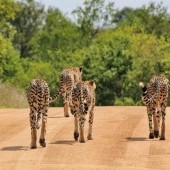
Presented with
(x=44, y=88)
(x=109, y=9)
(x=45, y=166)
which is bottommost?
(x=45, y=166)

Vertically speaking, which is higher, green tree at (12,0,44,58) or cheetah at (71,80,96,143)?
green tree at (12,0,44,58)

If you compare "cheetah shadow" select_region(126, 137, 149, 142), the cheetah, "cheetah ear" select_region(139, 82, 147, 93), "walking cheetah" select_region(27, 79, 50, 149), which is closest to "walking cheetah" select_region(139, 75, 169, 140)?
"cheetah ear" select_region(139, 82, 147, 93)

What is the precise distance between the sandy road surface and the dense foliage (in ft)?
80.1

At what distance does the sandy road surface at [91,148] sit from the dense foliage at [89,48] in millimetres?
24411

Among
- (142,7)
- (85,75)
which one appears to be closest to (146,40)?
(85,75)

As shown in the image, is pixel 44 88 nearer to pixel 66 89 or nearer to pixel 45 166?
pixel 45 166

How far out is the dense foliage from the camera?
2103 inches

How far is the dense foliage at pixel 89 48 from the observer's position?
5341 cm

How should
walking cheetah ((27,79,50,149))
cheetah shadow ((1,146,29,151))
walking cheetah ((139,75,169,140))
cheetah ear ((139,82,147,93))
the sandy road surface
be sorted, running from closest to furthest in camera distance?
the sandy road surface, cheetah shadow ((1,146,29,151)), walking cheetah ((27,79,50,149)), cheetah ear ((139,82,147,93)), walking cheetah ((139,75,169,140))

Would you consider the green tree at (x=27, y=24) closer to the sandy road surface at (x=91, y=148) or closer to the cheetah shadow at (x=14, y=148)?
the sandy road surface at (x=91, y=148)

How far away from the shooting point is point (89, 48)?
2921 inches

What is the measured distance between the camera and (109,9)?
88812 millimetres

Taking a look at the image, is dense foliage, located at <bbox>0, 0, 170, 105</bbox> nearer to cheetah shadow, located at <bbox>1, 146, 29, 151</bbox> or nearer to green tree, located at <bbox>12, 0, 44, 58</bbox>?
green tree, located at <bbox>12, 0, 44, 58</bbox>

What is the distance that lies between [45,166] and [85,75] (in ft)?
127
